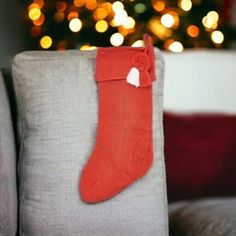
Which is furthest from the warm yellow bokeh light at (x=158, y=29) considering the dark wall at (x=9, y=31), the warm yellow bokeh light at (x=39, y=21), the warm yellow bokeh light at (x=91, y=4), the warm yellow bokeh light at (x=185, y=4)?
the dark wall at (x=9, y=31)

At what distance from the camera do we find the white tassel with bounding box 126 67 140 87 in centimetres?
109

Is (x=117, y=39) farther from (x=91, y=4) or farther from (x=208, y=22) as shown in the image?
(x=208, y=22)

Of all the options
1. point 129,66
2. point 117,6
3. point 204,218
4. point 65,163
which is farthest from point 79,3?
point 204,218

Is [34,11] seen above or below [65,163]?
above

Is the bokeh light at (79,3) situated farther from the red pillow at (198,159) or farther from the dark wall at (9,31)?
the red pillow at (198,159)

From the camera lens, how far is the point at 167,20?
181 cm

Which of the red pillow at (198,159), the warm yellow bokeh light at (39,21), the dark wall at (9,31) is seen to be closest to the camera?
the red pillow at (198,159)

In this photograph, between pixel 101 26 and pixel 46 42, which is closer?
pixel 101 26

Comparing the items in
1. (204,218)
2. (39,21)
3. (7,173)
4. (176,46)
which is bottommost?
(204,218)

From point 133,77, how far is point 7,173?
40cm

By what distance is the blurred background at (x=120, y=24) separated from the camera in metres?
1.83

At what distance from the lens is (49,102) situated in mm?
1108

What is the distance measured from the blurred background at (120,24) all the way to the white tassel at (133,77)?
2.56 ft

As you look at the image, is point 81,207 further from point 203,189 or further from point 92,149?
point 203,189
